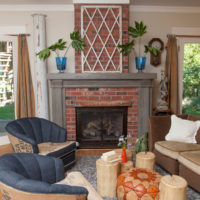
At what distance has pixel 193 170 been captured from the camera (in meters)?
2.21

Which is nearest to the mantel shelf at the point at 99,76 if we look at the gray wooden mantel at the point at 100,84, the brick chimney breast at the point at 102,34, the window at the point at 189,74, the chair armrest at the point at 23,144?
the gray wooden mantel at the point at 100,84

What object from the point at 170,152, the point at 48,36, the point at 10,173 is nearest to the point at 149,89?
the point at 170,152

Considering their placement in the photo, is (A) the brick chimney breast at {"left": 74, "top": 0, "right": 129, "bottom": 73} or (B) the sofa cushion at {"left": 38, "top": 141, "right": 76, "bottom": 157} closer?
(B) the sofa cushion at {"left": 38, "top": 141, "right": 76, "bottom": 157}

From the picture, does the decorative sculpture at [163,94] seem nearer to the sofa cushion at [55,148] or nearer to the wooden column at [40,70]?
the sofa cushion at [55,148]

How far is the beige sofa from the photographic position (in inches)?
88.2

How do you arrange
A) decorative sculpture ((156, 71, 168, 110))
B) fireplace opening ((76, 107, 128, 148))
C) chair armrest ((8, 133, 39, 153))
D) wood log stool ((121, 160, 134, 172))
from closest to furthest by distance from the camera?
wood log stool ((121, 160, 134, 172)), chair armrest ((8, 133, 39, 153)), fireplace opening ((76, 107, 128, 148)), decorative sculpture ((156, 71, 168, 110))

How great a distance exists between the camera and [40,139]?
9.94 feet

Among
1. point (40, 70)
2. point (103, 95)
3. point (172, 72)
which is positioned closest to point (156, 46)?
point (172, 72)

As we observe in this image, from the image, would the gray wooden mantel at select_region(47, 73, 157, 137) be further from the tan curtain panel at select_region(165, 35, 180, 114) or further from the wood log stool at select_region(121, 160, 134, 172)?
the wood log stool at select_region(121, 160, 134, 172)

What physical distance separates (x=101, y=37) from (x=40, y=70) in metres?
1.30

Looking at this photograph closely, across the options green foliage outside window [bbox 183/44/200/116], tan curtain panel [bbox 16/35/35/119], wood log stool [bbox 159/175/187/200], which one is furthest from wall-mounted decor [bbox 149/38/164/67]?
wood log stool [bbox 159/175/187/200]

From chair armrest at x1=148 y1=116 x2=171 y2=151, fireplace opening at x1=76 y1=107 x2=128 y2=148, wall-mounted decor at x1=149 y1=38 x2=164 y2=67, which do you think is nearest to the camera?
chair armrest at x1=148 y1=116 x2=171 y2=151

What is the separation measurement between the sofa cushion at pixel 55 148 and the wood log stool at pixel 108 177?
688mm

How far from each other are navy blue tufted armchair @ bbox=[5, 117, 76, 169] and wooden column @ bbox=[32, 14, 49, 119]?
0.78 meters
